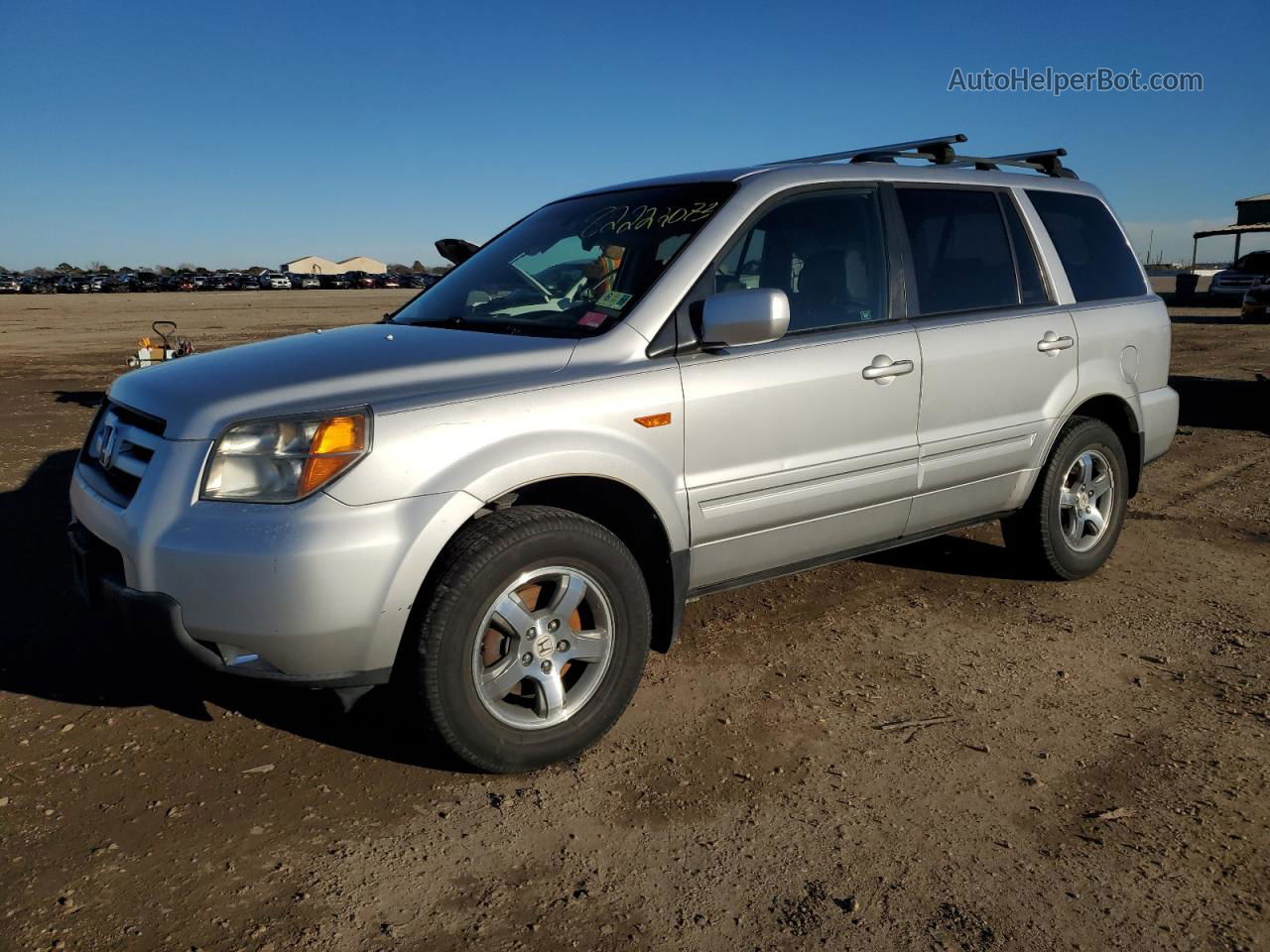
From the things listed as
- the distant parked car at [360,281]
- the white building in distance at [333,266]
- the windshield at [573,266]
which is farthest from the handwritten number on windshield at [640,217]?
the white building in distance at [333,266]

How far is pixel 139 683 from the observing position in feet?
12.3

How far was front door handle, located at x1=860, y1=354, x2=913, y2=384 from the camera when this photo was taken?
3805mm

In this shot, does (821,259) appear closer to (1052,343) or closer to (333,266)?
(1052,343)

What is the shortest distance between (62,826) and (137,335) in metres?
25.6

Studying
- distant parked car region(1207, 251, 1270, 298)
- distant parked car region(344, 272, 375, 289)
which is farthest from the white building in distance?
distant parked car region(1207, 251, 1270, 298)

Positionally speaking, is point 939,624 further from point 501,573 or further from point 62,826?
point 62,826

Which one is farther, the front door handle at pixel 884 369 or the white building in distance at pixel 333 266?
the white building in distance at pixel 333 266

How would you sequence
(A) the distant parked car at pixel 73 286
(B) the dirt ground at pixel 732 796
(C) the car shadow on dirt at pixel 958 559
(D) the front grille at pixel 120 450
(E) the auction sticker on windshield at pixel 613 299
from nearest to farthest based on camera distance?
(B) the dirt ground at pixel 732 796
(D) the front grille at pixel 120 450
(E) the auction sticker on windshield at pixel 613 299
(C) the car shadow on dirt at pixel 958 559
(A) the distant parked car at pixel 73 286

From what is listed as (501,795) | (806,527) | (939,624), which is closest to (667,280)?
(806,527)

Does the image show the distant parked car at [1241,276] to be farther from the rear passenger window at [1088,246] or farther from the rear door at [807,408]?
the rear door at [807,408]

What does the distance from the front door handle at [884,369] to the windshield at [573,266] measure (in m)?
0.82

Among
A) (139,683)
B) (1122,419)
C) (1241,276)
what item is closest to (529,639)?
(139,683)

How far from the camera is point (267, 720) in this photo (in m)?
3.50

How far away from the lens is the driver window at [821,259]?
379 centimetres
